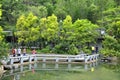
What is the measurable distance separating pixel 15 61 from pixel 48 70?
3918 millimetres

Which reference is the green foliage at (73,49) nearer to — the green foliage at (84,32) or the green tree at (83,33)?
the green tree at (83,33)

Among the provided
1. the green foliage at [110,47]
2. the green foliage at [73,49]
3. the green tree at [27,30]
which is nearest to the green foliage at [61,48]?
the green foliage at [73,49]

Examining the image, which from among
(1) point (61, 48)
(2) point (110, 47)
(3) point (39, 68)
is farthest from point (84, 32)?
(3) point (39, 68)

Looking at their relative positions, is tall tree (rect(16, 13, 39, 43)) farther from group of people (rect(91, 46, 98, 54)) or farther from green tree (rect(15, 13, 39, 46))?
group of people (rect(91, 46, 98, 54))

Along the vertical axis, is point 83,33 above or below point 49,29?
below

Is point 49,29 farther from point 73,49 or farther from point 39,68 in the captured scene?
point 39,68

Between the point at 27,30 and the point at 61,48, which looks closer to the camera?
the point at 61,48

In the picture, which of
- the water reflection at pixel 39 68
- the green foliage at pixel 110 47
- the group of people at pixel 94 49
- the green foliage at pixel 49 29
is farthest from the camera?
the group of people at pixel 94 49

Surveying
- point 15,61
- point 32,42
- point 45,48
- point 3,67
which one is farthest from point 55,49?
point 3,67

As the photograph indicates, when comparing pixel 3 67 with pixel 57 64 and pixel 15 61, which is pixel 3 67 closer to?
pixel 15 61

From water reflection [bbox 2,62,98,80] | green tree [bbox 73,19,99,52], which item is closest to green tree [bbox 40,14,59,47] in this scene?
green tree [bbox 73,19,99,52]

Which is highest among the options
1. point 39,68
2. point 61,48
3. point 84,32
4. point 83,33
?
point 84,32

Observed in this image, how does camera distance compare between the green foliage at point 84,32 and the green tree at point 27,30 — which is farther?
the green tree at point 27,30

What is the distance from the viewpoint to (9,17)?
53.1m
